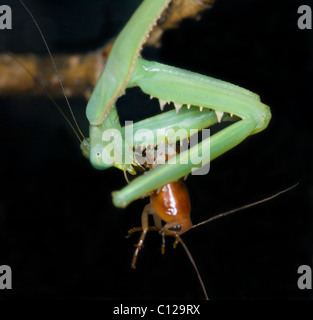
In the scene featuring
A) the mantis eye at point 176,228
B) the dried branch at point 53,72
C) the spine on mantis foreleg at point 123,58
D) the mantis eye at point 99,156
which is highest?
the dried branch at point 53,72

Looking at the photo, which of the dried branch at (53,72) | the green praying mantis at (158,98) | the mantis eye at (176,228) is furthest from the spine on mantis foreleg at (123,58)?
the dried branch at (53,72)

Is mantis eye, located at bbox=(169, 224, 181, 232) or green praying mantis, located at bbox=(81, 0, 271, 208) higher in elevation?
green praying mantis, located at bbox=(81, 0, 271, 208)

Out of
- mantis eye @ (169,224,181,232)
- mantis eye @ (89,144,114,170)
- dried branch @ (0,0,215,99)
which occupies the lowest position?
mantis eye @ (169,224,181,232)

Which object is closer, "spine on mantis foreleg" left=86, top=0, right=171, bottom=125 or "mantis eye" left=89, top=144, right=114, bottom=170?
"spine on mantis foreleg" left=86, top=0, right=171, bottom=125

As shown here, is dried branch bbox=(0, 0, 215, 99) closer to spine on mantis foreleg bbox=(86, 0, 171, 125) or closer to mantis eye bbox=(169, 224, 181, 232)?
spine on mantis foreleg bbox=(86, 0, 171, 125)

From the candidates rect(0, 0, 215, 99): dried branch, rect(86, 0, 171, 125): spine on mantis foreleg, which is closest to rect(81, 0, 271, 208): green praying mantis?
rect(86, 0, 171, 125): spine on mantis foreleg

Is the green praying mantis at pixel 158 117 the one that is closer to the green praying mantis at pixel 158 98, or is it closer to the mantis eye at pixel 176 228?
the green praying mantis at pixel 158 98

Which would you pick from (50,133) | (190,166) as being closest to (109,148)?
(190,166)
